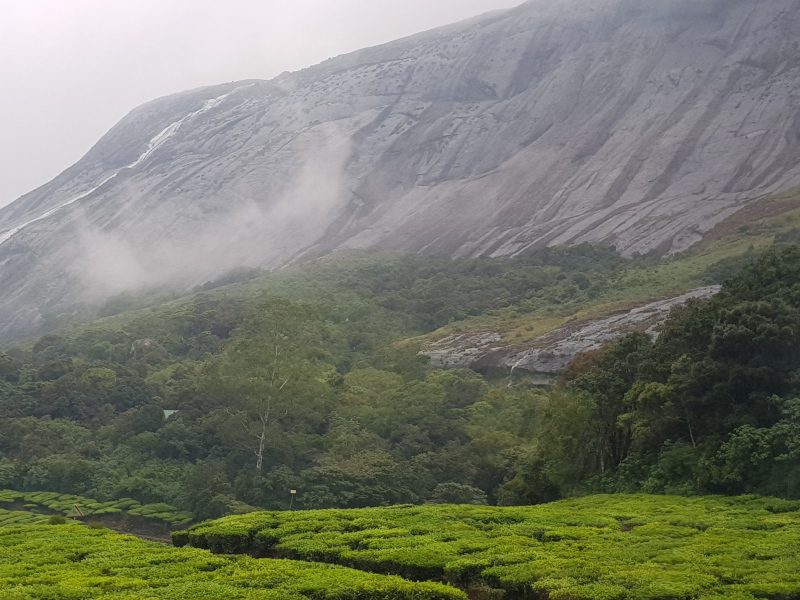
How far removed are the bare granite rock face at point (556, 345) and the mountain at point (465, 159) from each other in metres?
32.5

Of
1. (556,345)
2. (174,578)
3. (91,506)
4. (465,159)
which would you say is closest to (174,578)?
(174,578)

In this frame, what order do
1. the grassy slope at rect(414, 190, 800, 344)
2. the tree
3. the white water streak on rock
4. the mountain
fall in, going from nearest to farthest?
the tree
the grassy slope at rect(414, 190, 800, 344)
the mountain
the white water streak on rock

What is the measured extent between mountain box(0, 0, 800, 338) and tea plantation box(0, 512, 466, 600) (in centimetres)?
8764

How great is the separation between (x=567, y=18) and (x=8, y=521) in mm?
143755

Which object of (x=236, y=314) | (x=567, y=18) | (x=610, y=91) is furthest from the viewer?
(x=567, y=18)

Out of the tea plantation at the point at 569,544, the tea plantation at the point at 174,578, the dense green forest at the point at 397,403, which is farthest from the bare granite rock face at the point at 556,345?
the tea plantation at the point at 174,578

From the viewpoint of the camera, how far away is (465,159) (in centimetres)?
14250

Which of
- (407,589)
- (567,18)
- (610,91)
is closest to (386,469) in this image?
(407,589)

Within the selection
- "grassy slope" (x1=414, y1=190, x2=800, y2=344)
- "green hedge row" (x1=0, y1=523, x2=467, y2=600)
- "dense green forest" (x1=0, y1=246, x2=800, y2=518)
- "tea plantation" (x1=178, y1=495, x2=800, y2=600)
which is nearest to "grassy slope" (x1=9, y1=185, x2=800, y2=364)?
"grassy slope" (x1=414, y1=190, x2=800, y2=344)

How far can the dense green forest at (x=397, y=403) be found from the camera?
33.0 m

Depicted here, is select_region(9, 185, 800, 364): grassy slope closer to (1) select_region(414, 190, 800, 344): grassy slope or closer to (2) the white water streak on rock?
(1) select_region(414, 190, 800, 344): grassy slope

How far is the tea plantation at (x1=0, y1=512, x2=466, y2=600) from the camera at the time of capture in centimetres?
1619

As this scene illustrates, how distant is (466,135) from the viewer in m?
148

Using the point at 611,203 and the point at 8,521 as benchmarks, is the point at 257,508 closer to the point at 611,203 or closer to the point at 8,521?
the point at 8,521
